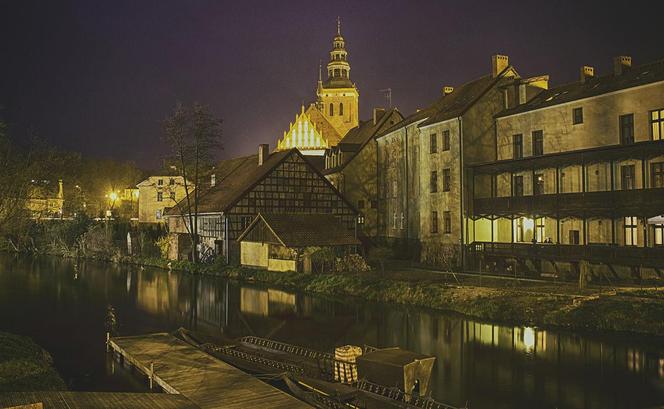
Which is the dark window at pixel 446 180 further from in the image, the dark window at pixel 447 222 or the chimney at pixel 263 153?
the chimney at pixel 263 153

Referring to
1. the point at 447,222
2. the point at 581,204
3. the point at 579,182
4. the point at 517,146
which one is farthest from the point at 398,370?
the point at 517,146

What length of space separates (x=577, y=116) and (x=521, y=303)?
12694 mm

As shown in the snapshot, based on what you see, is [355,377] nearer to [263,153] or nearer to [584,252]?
[584,252]

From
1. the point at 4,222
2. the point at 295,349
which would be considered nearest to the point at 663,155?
the point at 295,349

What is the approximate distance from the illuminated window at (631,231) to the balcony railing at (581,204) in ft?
4.98

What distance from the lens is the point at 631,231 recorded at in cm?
2770

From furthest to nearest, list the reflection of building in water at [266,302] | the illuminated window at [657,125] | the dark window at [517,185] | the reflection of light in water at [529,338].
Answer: the dark window at [517,185] → the illuminated window at [657,125] → the reflection of building in water at [266,302] → the reflection of light in water at [529,338]

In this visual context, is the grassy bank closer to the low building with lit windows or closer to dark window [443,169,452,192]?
the low building with lit windows

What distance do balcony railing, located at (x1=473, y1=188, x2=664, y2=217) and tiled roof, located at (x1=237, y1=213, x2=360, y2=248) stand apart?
8.83 meters

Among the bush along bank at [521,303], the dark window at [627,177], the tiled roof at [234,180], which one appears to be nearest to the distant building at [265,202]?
the tiled roof at [234,180]

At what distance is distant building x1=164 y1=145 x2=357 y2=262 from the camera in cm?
4300

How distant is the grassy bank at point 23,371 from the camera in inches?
519

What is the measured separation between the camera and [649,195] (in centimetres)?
2527

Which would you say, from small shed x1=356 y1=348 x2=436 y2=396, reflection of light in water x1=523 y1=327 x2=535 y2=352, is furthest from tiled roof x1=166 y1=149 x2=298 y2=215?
small shed x1=356 y1=348 x2=436 y2=396
